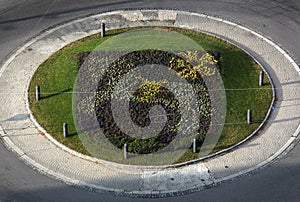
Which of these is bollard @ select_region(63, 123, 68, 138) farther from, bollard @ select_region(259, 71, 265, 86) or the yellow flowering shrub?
bollard @ select_region(259, 71, 265, 86)

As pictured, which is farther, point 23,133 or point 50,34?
point 50,34

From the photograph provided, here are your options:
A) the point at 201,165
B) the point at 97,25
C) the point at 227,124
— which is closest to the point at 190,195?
the point at 201,165

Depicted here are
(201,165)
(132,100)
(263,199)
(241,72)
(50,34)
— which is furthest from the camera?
(50,34)

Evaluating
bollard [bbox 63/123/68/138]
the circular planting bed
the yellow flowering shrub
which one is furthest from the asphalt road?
the yellow flowering shrub

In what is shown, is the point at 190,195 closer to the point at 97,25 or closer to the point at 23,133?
the point at 23,133

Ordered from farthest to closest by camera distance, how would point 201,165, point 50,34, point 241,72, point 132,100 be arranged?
1. point 50,34
2. point 241,72
3. point 132,100
4. point 201,165

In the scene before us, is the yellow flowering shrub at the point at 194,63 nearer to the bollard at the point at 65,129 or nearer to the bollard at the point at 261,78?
the bollard at the point at 261,78
